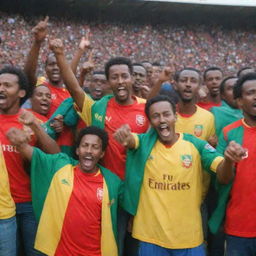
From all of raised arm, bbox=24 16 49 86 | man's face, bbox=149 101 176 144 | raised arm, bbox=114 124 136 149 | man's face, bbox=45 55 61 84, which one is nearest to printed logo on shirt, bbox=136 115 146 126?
man's face, bbox=149 101 176 144

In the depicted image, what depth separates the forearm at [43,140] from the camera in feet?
10.3

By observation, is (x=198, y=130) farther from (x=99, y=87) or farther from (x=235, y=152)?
(x=99, y=87)

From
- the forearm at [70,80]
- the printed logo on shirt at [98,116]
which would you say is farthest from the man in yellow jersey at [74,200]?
the forearm at [70,80]

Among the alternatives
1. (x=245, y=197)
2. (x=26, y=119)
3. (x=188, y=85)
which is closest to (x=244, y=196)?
(x=245, y=197)

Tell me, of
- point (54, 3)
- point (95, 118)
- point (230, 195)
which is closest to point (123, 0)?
point (54, 3)

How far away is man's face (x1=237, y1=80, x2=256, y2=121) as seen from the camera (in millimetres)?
3082

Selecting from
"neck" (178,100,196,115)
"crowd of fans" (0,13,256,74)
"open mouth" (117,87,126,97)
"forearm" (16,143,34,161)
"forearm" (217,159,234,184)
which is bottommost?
"forearm" (217,159,234,184)

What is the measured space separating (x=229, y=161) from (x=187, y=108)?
133 cm

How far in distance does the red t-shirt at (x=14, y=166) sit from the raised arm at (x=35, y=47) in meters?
0.90

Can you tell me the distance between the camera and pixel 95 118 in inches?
141

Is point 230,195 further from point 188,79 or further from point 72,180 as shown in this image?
point 188,79

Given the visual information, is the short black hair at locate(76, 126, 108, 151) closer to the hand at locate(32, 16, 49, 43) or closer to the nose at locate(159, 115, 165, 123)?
the nose at locate(159, 115, 165, 123)

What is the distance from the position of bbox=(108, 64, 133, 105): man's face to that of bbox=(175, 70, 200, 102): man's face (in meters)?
0.75

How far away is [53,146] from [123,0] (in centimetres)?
841
